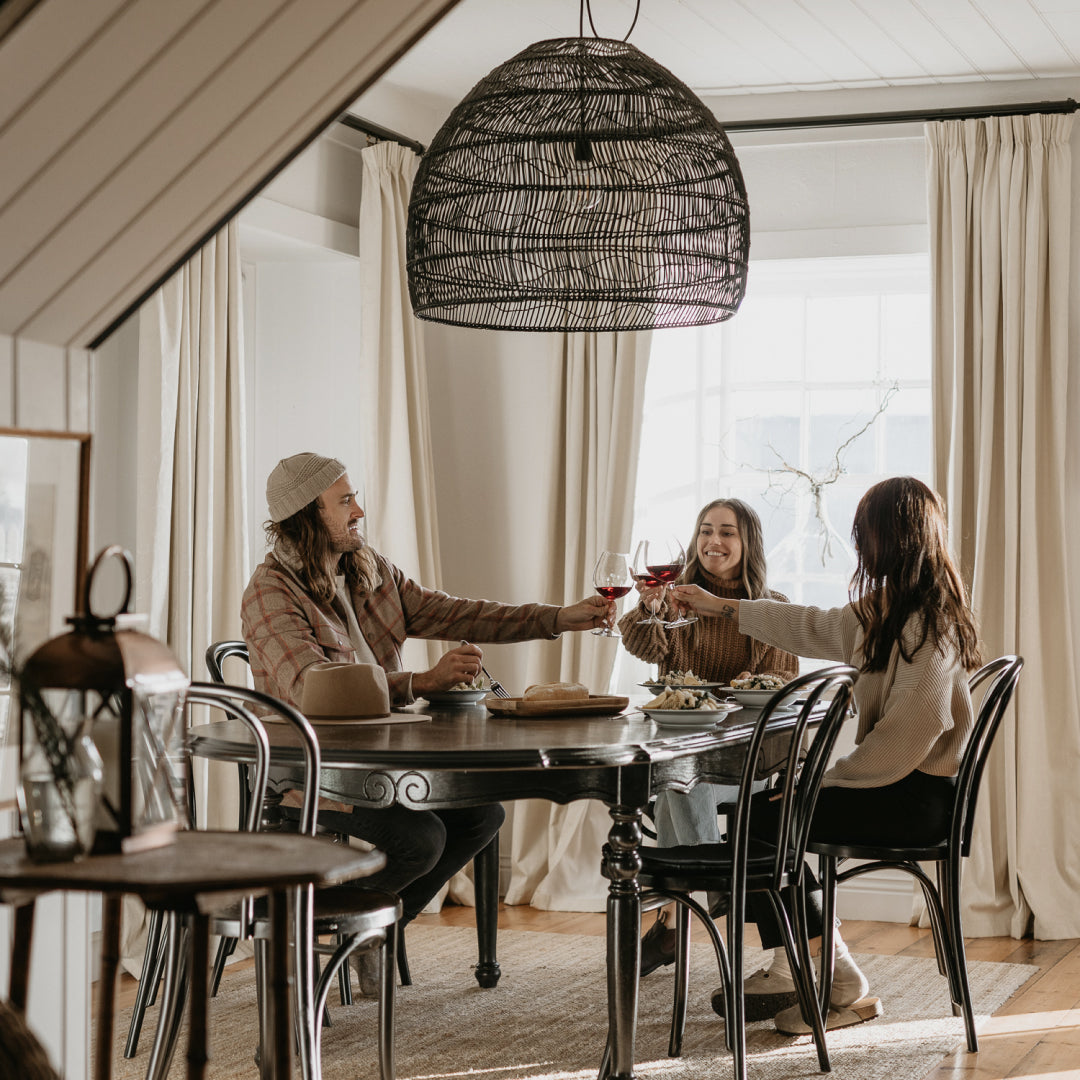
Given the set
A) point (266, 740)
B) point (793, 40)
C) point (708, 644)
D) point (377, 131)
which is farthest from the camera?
point (377, 131)

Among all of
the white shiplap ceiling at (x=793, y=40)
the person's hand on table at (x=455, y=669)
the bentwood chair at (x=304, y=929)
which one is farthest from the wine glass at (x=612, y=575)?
the white shiplap ceiling at (x=793, y=40)

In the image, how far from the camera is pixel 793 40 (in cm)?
431

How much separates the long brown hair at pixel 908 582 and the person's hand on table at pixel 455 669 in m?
0.89

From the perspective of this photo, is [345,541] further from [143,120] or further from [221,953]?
[143,120]

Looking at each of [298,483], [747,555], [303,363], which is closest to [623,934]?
[298,483]

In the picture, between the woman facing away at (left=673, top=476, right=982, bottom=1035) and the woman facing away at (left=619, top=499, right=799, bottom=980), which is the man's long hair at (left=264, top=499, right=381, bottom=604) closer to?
the woman facing away at (left=619, top=499, right=799, bottom=980)

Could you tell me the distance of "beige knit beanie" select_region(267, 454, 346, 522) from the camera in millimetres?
3422

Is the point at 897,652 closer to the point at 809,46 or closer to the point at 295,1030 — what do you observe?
the point at 295,1030

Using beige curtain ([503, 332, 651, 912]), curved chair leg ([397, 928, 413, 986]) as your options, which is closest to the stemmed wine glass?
curved chair leg ([397, 928, 413, 986])

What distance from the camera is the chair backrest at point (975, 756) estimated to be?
10.6 feet

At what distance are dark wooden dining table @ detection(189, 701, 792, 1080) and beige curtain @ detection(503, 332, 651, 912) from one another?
1822mm

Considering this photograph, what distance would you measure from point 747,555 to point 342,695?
1627mm

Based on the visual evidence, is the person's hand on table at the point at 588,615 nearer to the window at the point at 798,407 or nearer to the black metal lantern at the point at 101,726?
the window at the point at 798,407

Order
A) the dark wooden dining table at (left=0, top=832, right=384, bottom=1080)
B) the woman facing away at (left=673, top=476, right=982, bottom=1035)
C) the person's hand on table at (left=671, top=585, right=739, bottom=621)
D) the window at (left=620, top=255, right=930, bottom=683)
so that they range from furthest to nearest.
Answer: the window at (left=620, top=255, right=930, bottom=683), the person's hand on table at (left=671, top=585, right=739, bottom=621), the woman facing away at (left=673, top=476, right=982, bottom=1035), the dark wooden dining table at (left=0, top=832, right=384, bottom=1080)
